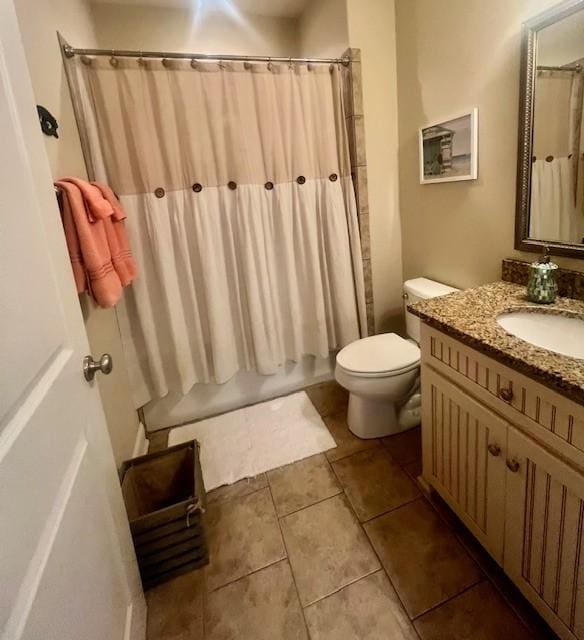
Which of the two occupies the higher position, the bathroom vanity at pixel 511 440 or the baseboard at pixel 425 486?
the bathroom vanity at pixel 511 440

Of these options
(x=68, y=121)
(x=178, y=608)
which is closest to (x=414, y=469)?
(x=178, y=608)

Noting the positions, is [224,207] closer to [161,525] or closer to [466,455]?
[161,525]

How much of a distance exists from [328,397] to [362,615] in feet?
4.10

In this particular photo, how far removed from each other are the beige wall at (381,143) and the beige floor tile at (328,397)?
501mm

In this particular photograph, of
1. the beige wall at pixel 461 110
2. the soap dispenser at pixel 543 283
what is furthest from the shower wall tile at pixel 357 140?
the soap dispenser at pixel 543 283

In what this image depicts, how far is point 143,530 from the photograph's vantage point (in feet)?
4.05

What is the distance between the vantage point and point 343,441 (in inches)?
75.5

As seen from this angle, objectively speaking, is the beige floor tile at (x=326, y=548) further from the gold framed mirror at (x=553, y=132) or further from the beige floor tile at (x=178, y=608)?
the gold framed mirror at (x=553, y=132)

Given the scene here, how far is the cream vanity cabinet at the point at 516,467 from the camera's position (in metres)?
0.86

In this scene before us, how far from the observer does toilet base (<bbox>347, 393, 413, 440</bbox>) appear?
1.88 metres

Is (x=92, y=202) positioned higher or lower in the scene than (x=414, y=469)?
higher

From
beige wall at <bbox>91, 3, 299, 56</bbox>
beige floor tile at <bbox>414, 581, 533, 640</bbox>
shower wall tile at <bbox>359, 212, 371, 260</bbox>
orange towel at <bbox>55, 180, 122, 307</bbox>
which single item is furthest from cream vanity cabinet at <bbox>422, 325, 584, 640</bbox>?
beige wall at <bbox>91, 3, 299, 56</bbox>

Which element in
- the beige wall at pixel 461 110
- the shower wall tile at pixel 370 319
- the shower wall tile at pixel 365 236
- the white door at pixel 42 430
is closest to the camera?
the white door at pixel 42 430

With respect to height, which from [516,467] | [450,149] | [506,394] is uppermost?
[450,149]
